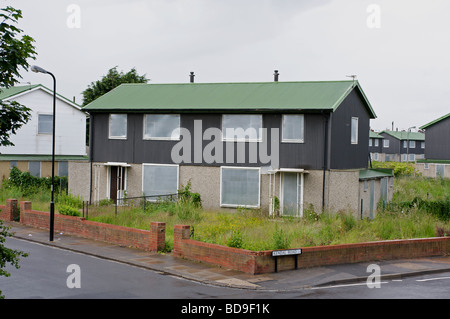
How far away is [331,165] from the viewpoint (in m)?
24.6

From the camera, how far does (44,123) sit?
39344 mm

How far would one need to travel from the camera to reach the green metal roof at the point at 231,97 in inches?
1005

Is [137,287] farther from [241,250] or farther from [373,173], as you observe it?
[373,173]

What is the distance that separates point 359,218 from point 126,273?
40.7ft

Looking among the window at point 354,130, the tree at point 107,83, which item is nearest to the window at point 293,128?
the window at point 354,130

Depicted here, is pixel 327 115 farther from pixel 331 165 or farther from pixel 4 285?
pixel 4 285

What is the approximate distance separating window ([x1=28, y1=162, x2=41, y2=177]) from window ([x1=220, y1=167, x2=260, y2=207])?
1656 centimetres

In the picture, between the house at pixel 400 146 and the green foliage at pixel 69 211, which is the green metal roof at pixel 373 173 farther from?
the house at pixel 400 146

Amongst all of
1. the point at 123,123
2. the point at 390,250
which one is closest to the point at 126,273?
the point at 390,250

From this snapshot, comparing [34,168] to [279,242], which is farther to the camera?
[34,168]

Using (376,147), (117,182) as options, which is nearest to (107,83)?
(117,182)

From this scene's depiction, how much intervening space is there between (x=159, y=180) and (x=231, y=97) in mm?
5695
